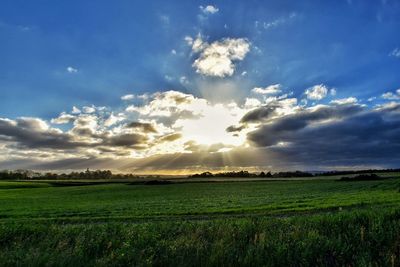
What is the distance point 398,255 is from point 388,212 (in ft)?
20.8

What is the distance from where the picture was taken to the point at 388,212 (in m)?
14.8

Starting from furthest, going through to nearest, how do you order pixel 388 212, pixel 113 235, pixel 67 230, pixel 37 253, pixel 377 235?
pixel 388 212
pixel 67 230
pixel 113 235
pixel 377 235
pixel 37 253

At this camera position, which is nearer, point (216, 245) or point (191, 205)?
point (216, 245)

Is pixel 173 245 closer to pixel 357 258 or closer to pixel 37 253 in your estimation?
pixel 37 253

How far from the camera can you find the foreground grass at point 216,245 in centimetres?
866

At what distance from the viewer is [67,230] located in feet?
41.6

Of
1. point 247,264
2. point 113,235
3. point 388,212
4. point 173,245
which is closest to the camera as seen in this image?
point 247,264

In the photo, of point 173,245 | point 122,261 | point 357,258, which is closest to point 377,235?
point 357,258

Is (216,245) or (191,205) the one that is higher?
(216,245)

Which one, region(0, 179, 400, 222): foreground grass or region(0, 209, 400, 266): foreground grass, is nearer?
region(0, 209, 400, 266): foreground grass

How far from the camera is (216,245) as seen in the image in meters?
9.51

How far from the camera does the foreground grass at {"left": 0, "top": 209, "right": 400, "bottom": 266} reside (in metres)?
8.66

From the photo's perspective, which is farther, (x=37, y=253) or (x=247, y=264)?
(x=37, y=253)

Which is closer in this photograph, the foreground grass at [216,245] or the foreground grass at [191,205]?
the foreground grass at [216,245]
